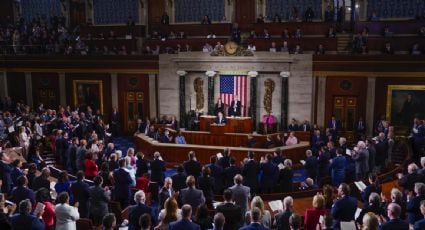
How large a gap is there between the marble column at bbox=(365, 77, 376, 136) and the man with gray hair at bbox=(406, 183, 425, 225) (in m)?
12.5

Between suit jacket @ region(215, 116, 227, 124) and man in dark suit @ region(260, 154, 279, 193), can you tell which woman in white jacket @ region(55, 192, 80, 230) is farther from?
suit jacket @ region(215, 116, 227, 124)

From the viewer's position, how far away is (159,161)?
445 inches

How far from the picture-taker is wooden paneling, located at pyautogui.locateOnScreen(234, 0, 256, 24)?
24.0m

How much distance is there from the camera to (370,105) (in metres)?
19.8

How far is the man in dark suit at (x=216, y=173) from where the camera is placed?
434 inches

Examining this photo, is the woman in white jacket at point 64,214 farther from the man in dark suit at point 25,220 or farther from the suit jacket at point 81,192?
the suit jacket at point 81,192

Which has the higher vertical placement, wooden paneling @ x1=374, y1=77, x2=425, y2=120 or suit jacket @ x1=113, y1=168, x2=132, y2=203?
wooden paneling @ x1=374, y1=77, x2=425, y2=120

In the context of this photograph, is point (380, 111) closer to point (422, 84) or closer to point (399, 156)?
point (422, 84)

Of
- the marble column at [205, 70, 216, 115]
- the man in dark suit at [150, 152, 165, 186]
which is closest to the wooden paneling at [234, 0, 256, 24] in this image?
the marble column at [205, 70, 216, 115]

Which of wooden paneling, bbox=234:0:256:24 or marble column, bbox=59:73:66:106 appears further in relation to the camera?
marble column, bbox=59:73:66:106

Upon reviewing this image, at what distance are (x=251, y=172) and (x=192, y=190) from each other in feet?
11.9

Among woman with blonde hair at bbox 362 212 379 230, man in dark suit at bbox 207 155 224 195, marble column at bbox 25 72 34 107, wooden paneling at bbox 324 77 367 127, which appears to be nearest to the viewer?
woman with blonde hair at bbox 362 212 379 230

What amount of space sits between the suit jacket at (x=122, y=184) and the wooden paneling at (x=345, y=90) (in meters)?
12.9

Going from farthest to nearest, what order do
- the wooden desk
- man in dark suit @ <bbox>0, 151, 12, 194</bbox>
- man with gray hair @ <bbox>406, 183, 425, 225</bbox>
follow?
1. the wooden desk
2. man in dark suit @ <bbox>0, 151, 12, 194</bbox>
3. man with gray hair @ <bbox>406, 183, 425, 225</bbox>
